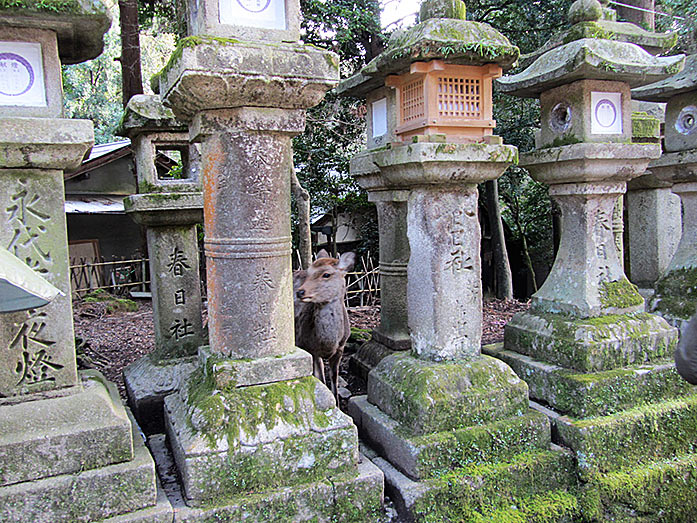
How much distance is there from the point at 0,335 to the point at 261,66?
209 cm

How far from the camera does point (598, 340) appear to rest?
14.0 feet

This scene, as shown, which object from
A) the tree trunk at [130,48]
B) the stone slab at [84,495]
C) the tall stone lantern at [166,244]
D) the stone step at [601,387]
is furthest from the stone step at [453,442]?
the tree trunk at [130,48]

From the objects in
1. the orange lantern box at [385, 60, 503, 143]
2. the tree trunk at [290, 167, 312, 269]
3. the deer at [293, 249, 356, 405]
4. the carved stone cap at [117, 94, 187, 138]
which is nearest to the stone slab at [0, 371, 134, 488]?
the deer at [293, 249, 356, 405]

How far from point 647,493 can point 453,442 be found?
153cm

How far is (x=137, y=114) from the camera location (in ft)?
15.7

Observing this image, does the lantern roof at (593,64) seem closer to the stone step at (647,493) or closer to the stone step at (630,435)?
the stone step at (630,435)

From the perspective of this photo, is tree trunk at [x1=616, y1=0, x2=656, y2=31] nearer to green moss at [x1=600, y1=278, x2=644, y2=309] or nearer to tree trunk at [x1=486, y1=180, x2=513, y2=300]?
tree trunk at [x1=486, y1=180, x2=513, y2=300]

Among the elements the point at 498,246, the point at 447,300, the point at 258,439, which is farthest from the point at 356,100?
the point at 258,439

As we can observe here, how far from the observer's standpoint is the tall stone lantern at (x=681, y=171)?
18.0 ft

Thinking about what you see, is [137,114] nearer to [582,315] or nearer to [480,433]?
[480,433]

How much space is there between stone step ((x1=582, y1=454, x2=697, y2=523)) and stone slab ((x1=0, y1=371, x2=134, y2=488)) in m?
3.03

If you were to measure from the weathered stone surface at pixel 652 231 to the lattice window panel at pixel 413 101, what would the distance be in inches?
166

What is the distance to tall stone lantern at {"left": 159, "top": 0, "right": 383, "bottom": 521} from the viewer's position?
304 centimetres

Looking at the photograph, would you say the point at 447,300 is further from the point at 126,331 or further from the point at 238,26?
the point at 126,331
